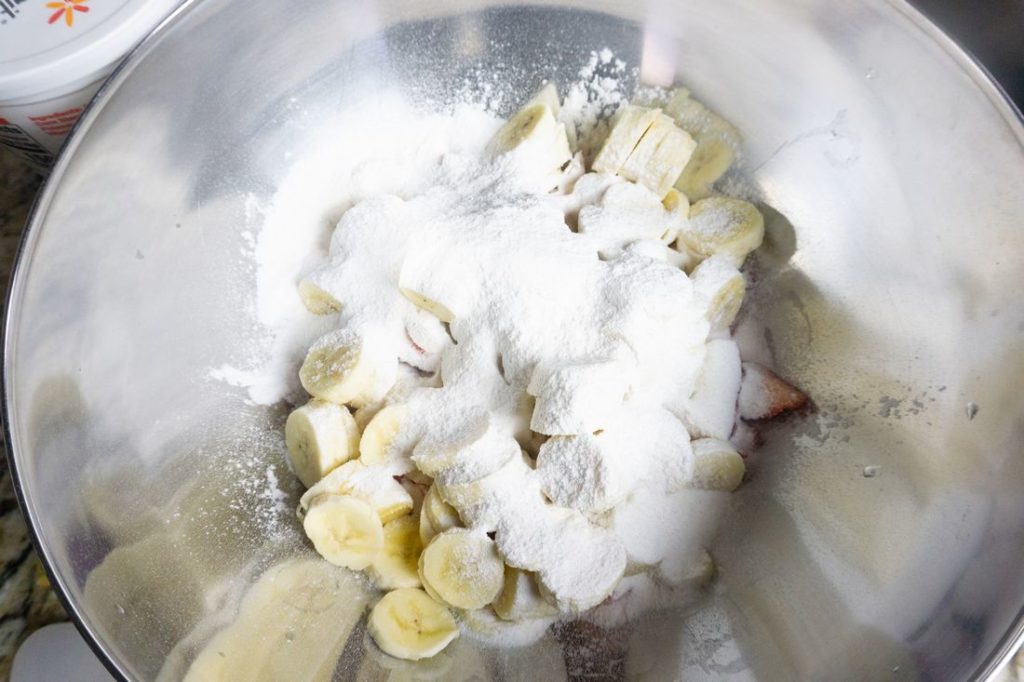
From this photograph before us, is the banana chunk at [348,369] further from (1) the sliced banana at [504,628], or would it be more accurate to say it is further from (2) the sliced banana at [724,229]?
(2) the sliced banana at [724,229]

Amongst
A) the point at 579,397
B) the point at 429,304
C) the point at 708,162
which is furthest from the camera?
the point at 708,162

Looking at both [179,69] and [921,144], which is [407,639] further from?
[921,144]

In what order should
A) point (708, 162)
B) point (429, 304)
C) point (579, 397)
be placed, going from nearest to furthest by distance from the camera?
point (579, 397), point (429, 304), point (708, 162)

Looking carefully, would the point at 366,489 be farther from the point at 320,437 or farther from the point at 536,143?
the point at 536,143

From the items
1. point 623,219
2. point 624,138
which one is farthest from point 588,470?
point 624,138

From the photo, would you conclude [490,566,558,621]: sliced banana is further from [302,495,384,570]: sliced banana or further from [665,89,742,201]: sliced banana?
[665,89,742,201]: sliced banana

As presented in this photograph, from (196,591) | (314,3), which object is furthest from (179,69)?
(196,591)
